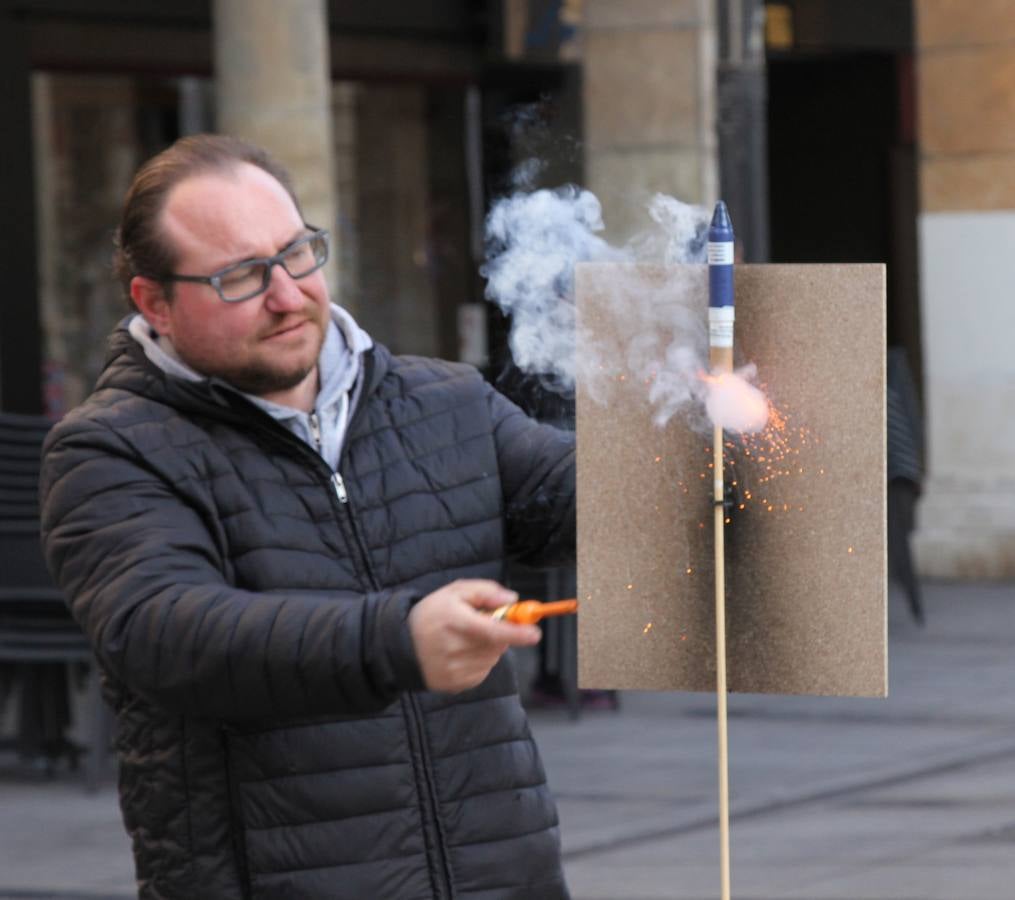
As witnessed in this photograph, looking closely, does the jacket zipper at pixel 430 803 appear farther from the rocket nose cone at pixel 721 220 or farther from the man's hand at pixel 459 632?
the rocket nose cone at pixel 721 220

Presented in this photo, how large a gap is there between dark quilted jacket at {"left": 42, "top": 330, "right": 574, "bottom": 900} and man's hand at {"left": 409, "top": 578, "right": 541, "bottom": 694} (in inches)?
6.6

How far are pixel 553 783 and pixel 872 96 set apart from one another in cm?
875

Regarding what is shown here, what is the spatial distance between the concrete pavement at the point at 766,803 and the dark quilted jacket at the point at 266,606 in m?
3.44

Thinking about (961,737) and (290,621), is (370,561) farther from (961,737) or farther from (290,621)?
(961,737)

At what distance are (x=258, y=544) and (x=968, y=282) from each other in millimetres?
11535

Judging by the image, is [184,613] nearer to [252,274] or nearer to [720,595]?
[252,274]

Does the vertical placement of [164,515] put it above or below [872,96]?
below

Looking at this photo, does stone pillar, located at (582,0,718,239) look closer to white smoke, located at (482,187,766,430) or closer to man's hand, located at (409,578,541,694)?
white smoke, located at (482,187,766,430)

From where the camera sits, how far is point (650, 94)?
11.4 meters

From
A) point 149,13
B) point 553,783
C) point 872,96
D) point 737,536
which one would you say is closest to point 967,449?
point 872,96

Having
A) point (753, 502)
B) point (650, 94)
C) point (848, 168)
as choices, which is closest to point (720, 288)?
point (753, 502)

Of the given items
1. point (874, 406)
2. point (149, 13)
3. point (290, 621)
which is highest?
point (149, 13)

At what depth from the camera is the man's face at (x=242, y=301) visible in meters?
2.79

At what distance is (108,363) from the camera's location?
3.03m
